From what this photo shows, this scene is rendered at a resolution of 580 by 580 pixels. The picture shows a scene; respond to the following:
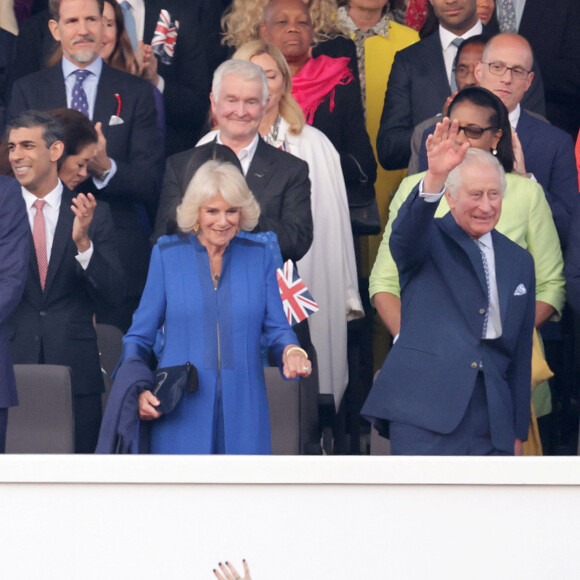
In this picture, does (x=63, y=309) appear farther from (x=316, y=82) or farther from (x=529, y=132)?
Result: (x=529, y=132)

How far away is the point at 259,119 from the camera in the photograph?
580 centimetres

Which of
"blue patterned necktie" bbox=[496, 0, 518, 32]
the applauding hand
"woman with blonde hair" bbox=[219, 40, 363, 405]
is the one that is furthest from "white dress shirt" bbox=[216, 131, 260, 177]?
"blue patterned necktie" bbox=[496, 0, 518, 32]

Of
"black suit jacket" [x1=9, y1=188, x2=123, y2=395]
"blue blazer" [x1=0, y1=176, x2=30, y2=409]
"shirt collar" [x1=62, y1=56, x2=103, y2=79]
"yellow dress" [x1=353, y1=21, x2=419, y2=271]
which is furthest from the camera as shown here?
"yellow dress" [x1=353, y1=21, x2=419, y2=271]

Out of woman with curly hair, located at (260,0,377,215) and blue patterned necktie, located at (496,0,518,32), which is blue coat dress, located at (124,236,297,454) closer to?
woman with curly hair, located at (260,0,377,215)

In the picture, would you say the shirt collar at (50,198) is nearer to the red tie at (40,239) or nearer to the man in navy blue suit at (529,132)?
the red tie at (40,239)

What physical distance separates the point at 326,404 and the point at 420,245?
1.09 meters

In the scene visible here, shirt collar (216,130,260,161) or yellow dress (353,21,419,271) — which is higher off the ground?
yellow dress (353,21,419,271)

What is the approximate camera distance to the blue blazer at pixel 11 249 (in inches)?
203

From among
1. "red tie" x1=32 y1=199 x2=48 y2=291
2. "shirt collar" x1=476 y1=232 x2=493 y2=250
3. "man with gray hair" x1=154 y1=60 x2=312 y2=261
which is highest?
"man with gray hair" x1=154 y1=60 x2=312 y2=261

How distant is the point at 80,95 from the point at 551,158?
2.01 meters

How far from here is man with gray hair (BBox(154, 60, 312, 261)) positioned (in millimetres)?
5695
